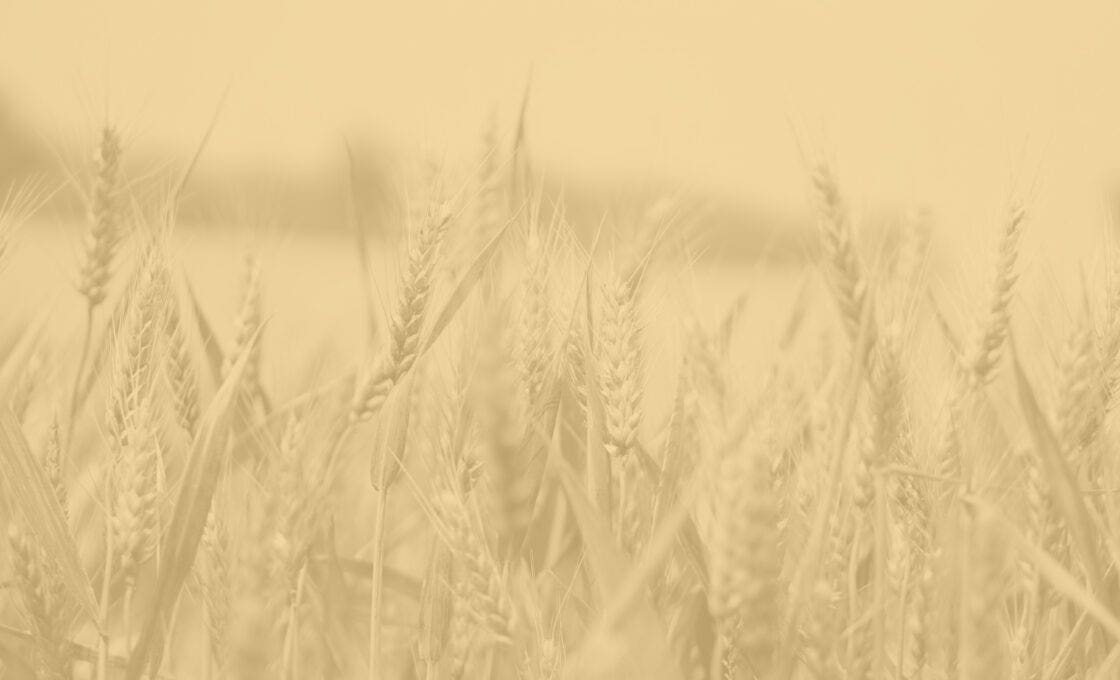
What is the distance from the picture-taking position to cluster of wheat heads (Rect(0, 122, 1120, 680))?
0.56m

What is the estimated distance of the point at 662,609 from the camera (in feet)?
2.25

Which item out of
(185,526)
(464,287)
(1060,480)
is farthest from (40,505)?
(1060,480)

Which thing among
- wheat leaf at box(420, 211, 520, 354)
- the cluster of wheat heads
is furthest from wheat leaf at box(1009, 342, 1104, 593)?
wheat leaf at box(420, 211, 520, 354)

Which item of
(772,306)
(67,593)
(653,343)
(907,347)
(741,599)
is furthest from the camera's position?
(772,306)

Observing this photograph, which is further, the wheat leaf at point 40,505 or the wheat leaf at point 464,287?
the wheat leaf at point 464,287

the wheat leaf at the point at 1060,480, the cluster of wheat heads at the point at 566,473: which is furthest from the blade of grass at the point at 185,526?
the wheat leaf at the point at 1060,480

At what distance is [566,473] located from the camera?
1.85 feet

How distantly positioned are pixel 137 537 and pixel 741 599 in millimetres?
290

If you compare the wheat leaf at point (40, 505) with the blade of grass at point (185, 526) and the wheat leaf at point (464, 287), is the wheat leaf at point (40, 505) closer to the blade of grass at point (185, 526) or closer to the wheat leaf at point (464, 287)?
the blade of grass at point (185, 526)

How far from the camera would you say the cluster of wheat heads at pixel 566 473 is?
563 millimetres

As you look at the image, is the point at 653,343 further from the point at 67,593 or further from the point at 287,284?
the point at 67,593

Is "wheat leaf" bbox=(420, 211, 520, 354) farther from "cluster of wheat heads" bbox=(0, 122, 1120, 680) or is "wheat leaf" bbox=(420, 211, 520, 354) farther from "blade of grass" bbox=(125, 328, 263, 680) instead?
"blade of grass" bbox=(125, 328, 263, 680)

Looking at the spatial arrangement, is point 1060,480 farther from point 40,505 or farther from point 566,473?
point 40,505

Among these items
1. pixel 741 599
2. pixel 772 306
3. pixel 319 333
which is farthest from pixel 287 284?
pixel 741 599
